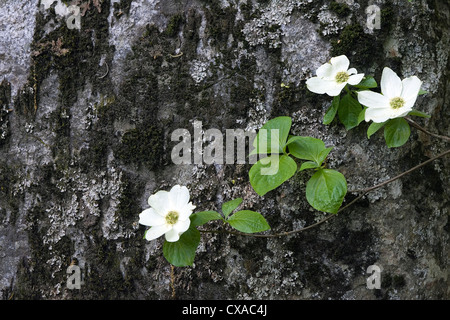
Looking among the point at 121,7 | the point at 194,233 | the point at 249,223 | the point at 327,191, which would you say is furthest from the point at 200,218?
the point at 121,7

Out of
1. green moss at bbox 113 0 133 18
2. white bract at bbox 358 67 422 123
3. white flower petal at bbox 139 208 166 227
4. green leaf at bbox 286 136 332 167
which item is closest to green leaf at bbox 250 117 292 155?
green leaf at bbox 286 136 332 167

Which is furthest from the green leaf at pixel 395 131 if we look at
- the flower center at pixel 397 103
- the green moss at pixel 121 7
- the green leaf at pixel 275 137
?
the green moss at pixel 121 7

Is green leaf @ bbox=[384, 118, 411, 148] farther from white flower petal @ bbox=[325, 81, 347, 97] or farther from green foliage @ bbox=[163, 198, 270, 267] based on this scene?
green foliage @ bbox=[163, 198, 270, 267]

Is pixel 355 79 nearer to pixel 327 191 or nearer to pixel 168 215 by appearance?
pixel 327 191

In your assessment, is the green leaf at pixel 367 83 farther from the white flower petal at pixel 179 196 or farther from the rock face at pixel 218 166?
the white flower petal at pixel 179 196

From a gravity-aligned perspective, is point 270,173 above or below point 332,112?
below

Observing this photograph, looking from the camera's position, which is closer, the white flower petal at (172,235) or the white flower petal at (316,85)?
the white flower petal at (172,235)
